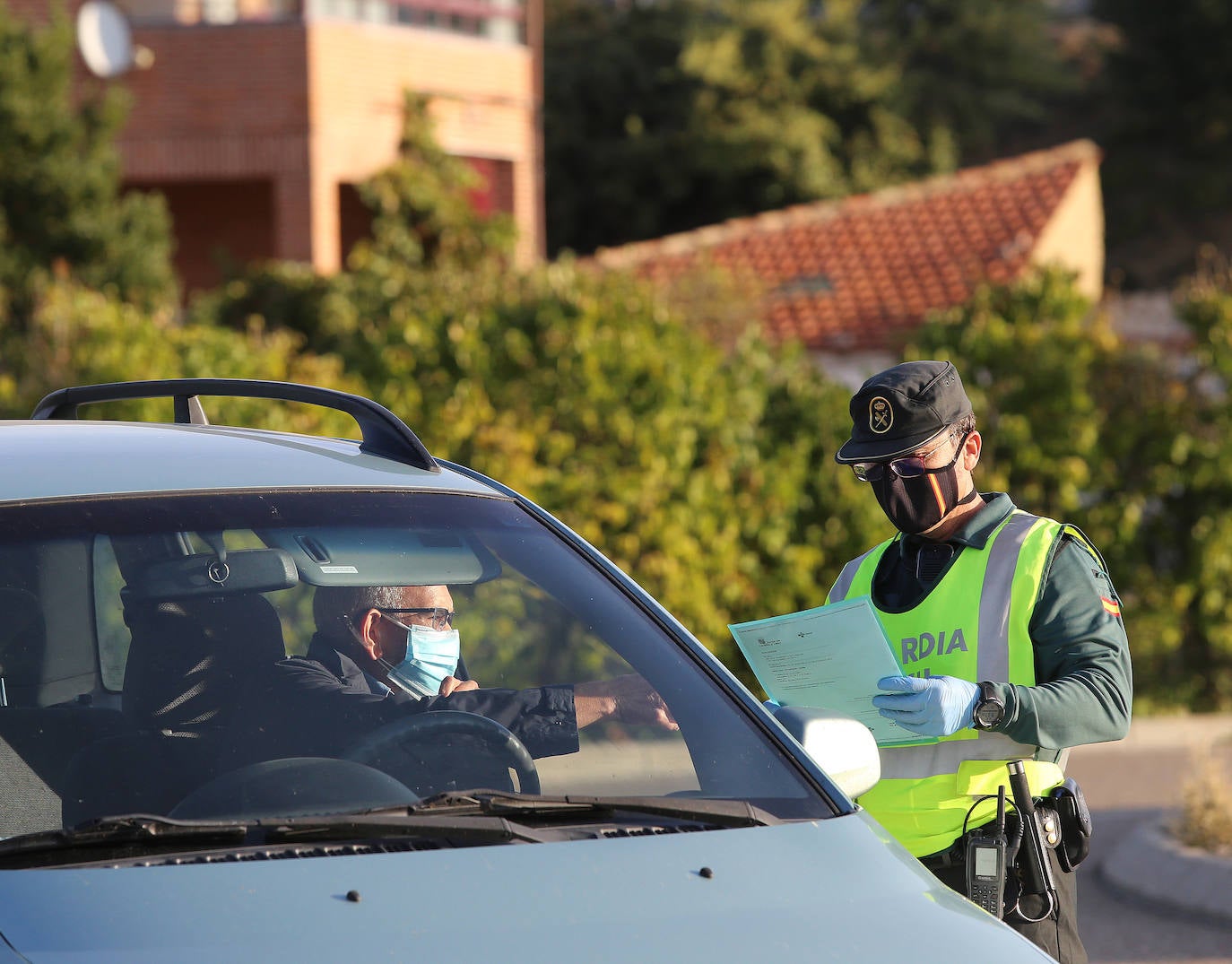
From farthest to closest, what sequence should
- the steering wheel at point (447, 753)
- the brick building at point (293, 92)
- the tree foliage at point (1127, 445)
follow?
the brick building at point (293, 92) < the tree foliage at point (1127, 445) < the steering wheel at point (447, 753)

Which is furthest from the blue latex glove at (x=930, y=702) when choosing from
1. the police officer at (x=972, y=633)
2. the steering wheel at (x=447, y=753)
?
the steering wheel at (x=447, y=753)

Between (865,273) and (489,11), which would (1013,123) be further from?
(489,11)

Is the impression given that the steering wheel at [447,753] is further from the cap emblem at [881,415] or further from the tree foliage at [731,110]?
the tree foliage at [731,110]

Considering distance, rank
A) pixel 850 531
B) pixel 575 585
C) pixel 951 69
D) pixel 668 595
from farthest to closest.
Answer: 1. pixel 951 69
2. pixel 850 531
3. pixel 668 595
4. pixel 575 585

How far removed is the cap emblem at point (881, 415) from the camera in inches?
128

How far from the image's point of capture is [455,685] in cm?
287

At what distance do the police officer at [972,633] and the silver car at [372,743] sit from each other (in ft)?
1.88

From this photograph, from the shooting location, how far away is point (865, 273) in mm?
22344

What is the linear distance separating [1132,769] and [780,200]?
24.9 meters

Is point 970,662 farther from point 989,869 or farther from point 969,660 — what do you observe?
point 989,869

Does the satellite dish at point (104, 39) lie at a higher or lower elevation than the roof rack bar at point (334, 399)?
higher

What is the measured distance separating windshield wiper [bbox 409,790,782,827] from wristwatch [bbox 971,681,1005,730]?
28.5 inches

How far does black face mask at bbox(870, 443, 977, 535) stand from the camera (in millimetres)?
3268

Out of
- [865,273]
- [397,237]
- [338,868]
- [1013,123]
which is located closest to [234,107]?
[397,237]
